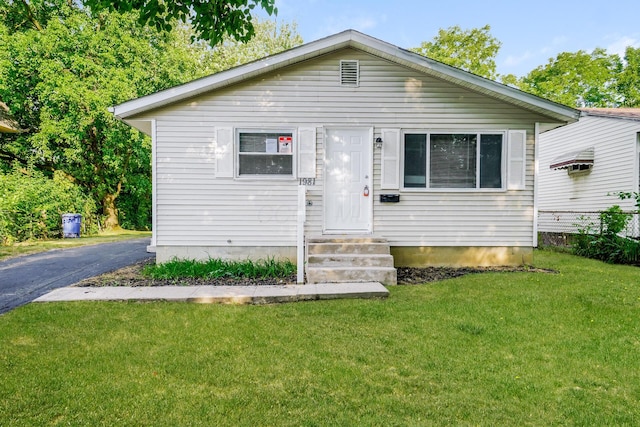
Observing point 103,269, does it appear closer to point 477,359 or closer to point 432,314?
point 432,314

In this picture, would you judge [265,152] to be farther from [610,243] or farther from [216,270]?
[610,243]

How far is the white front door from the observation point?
680 cm

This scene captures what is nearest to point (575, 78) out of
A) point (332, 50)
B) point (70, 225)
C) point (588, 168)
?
point (588, 168)

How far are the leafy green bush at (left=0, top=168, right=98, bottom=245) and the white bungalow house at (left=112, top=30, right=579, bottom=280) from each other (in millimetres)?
5848

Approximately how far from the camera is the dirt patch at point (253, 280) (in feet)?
18.1

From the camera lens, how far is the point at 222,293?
15.5ft

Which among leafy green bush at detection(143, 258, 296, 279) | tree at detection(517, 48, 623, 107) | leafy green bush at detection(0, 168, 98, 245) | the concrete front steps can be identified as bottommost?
leafy green bush at detection(143, 258, 296, 279)

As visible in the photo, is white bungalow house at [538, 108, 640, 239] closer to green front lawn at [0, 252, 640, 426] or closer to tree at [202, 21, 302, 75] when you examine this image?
green front lawn at [0, 252, 640, 426]

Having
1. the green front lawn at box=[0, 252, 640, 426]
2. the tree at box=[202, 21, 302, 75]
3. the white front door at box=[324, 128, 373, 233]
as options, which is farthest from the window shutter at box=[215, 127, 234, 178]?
the tree at box=[202, 21, 302, 75]

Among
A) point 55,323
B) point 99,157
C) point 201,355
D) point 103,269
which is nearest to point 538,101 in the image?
→ point 201,355

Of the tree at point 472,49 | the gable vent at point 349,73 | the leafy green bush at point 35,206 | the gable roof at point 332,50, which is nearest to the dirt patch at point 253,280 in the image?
the gable roof at point 332,50

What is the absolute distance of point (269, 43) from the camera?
2380cm

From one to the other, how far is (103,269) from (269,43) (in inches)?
830

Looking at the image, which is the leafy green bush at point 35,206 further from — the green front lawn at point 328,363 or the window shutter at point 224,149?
the green front lawn at point 328,363
